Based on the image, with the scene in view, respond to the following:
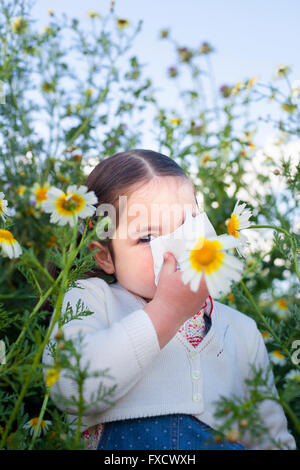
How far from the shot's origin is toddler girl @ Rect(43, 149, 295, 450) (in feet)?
2.27

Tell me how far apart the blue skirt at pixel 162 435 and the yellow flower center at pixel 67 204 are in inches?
14.9

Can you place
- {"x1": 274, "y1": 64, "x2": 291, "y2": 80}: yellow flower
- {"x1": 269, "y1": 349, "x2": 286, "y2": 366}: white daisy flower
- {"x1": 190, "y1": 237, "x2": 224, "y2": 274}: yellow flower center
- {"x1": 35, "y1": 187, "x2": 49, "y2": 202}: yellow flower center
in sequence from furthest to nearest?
1. {"x1": 274, "y1": 64, "x2": 291, "y2": 80}: yellow flower
2. {"x1": 35, "y1": 187, "x2": 49, "y2": 202}: yellow flower center
3. {"x1": 269, "y1": 349, "x2": 286, "y2": 366}: white daisy flower
4. {"x1": 190, "y1": 237, "x2": 224, "y2": 274}: yellow flower center

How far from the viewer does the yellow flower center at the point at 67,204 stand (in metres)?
0.71

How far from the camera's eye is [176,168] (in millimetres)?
1089

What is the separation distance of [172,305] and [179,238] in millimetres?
118

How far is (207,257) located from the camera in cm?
57

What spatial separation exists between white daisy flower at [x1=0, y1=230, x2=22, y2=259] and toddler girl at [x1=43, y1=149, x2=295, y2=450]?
0.40ft

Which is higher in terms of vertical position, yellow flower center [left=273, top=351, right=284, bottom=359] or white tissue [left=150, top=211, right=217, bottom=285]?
white tissue [left=150, top=211, right=217, bottom=285]

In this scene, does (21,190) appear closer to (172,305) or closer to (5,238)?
(5,238)

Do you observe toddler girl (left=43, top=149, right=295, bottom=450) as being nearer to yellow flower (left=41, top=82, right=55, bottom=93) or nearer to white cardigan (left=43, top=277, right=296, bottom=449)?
white cardigan (left=43, top=277, right=296, bottom=449)

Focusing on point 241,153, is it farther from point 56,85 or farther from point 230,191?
point 56,85

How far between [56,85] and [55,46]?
0.59 feet

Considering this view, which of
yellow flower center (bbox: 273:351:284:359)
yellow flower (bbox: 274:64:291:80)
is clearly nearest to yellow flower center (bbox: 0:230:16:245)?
yellow flower center (bbox: 273:351:284:359)

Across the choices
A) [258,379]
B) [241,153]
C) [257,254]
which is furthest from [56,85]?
[258,379]
